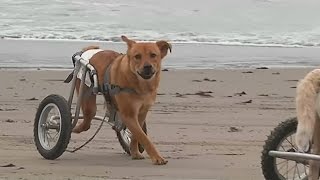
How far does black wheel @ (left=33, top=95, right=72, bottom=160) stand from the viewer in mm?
7789

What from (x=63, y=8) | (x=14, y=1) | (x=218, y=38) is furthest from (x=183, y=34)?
(x=14, y=1)

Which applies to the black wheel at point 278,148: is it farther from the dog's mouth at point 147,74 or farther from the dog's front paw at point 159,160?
the dog's mouth at point 147,74

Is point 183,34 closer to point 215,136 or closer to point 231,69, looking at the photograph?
point 231,69

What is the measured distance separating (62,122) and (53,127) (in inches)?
12.2

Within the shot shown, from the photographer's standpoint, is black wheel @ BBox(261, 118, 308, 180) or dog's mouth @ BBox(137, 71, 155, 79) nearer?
black wheel @ BBox(261, 118, 308, 180)

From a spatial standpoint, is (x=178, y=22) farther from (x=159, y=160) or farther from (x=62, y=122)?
(x=159, y=160)

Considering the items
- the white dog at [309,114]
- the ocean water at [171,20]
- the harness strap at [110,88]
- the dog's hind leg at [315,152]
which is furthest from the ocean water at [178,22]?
the white dog at [309,114]

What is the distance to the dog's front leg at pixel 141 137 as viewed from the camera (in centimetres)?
762

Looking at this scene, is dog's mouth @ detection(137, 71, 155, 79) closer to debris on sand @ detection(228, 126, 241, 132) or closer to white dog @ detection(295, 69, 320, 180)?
white dog @ detection(295, 69, 320, 180)

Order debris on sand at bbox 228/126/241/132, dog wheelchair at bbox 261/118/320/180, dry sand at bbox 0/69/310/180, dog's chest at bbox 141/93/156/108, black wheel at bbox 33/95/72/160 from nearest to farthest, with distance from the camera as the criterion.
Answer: dog wheelchair at bbox 261/118/320/180, dry sand at bbox 0/69/310/180, dog's chest at bbox 141/93/156/108, black wheel at bbox 33/95/72/160, debris on sand at bbox 228/126/241/132

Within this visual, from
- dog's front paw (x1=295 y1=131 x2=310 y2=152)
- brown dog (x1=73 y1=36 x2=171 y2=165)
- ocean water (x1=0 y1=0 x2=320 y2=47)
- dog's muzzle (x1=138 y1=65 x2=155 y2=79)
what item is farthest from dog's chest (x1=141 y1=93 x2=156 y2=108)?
ocean water (x1=0 y1=0 x2=320 y2=47)

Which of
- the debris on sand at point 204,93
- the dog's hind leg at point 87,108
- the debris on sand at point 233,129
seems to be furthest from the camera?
the debris on sand at point 204,93

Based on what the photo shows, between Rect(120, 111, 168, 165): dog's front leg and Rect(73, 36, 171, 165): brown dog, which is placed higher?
Rect(73, 36, 171, 165): brown dog

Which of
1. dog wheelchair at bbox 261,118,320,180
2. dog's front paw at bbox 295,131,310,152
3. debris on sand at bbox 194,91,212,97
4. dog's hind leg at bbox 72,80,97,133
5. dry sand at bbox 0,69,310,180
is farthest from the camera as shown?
debris on sand at bbox 194,91,212,97
